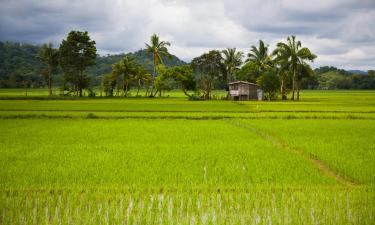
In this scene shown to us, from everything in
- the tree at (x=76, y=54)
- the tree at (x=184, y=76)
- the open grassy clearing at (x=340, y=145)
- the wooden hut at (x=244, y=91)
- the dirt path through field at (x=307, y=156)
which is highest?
the tree at (x=76, y=54)

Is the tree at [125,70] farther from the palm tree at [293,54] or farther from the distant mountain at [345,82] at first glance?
the distant mountain at [345,82]

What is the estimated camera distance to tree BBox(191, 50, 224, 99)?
48219 millimetres

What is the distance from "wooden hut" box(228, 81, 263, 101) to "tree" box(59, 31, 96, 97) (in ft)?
62.5

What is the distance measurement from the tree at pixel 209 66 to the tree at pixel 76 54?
546 inches

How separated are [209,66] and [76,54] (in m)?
17.3

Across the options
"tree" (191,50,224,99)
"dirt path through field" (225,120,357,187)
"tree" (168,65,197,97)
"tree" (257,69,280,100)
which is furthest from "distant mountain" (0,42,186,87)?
"dirt path through field" (225,120,357,187)

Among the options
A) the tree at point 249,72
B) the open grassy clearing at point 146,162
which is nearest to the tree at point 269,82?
the tree at point 249,72

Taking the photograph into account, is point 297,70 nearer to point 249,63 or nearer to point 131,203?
point 249,63

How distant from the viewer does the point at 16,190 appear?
593 centimetres

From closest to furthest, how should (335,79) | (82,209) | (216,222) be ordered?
1. (216,222)
2. (82,209)
3. (335,79)

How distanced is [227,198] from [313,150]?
4.83m

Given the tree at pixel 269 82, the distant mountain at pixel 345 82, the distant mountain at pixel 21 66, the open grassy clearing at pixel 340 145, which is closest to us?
the open grassy clearing at pixel 340 145

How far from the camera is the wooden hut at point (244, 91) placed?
46.2 m

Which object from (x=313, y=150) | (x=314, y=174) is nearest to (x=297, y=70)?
(x=313, y=150)
